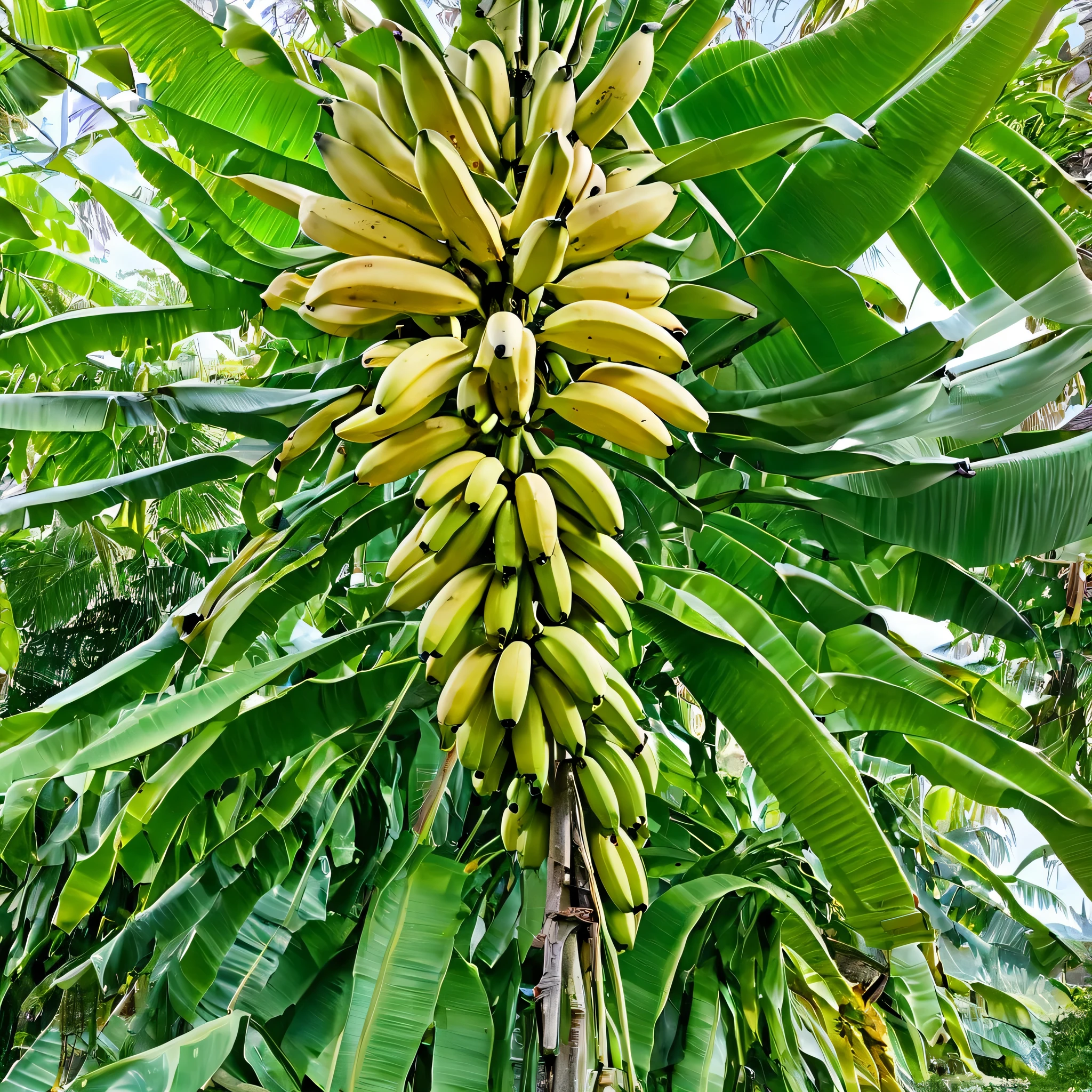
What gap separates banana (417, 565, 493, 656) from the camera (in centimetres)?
71

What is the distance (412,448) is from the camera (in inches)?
30.3

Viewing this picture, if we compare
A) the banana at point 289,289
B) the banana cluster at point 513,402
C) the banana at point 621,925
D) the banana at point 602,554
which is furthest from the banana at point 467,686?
the banana at point 289,289

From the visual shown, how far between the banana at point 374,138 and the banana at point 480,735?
50cm

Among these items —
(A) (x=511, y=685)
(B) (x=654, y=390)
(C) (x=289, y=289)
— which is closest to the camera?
(A) (x=511, y=685)

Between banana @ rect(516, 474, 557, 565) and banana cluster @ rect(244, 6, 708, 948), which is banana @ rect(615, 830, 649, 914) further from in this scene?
banana @ rect(516, 474, 557, 565)

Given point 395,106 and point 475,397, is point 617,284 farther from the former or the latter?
point 395,106

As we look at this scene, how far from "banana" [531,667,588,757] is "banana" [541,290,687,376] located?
0.97 feet

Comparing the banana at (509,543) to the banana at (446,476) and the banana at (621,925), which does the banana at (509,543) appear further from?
the banana at (621,925)

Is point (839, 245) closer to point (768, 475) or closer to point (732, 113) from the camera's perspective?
point (732, 113)

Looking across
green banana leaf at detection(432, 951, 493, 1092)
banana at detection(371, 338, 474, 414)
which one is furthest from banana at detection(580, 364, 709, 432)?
green banana leaf at detection(432, 951, 493, 1092)

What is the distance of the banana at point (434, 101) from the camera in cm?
77

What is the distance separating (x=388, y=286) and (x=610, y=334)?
0.20 m

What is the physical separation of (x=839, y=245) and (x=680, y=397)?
0.33 metres

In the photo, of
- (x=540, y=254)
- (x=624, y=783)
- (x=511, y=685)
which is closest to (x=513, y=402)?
(x=540, y=254)
